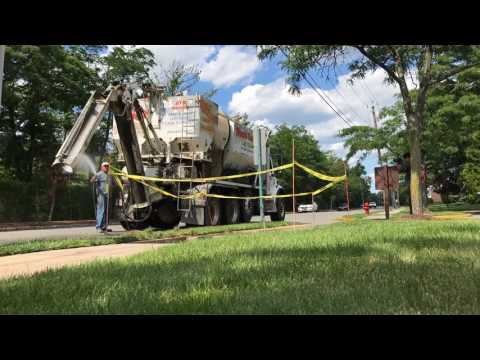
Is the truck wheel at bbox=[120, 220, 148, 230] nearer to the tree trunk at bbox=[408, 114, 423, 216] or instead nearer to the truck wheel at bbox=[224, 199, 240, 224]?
the truck wheel at bbox=[224, 199, 240, 224]

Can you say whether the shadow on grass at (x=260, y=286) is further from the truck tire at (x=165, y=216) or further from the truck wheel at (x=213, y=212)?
the truck wheel at (x=213, y=212)

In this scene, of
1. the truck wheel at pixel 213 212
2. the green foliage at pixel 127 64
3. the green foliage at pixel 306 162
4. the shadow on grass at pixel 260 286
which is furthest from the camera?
the green foliage at pixel 306 162

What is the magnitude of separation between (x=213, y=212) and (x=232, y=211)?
5.11 feet

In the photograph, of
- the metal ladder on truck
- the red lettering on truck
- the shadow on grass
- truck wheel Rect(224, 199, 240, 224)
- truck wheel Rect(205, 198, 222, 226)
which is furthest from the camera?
the red lettering on truck

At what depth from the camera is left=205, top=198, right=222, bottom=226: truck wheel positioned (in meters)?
14.1

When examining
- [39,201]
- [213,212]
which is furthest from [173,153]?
[39,201]

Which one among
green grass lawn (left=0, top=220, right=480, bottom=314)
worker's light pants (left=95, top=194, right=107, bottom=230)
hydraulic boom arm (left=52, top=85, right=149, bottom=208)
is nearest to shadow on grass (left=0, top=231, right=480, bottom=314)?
green grass lawn (left=0, top=220, right=480, bottom=314)

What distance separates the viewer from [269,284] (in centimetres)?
357

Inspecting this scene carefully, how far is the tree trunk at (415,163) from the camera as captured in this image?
14438 millimetres

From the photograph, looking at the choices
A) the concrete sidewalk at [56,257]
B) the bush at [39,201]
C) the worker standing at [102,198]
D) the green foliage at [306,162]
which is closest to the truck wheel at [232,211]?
the worker standing at [102,198]

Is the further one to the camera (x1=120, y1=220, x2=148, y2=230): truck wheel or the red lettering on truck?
the red lettering on truck

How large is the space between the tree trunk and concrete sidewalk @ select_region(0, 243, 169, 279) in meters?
9.61

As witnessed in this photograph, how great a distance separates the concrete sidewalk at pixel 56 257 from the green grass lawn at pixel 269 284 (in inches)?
30.1
